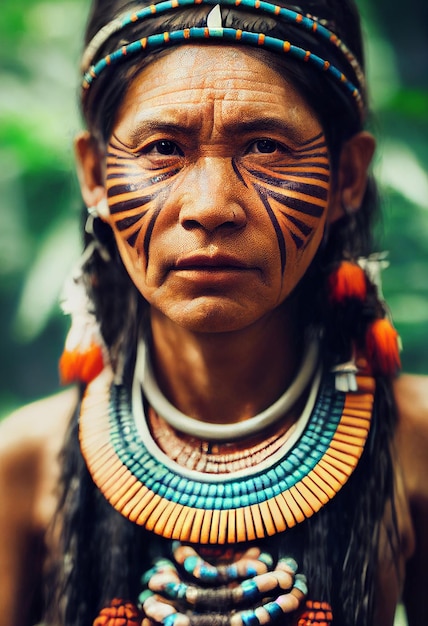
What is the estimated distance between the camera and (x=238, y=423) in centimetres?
160

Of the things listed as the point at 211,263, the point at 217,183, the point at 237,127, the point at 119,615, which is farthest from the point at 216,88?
the point at 119,615

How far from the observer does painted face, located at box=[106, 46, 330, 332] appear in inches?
54.1

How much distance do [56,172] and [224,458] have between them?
1.29 metres

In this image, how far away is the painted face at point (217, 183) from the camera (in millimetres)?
1374

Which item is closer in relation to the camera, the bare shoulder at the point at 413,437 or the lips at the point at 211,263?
the lips at the point at 211,263

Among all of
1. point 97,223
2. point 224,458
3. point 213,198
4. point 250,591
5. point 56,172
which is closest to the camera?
point 213,198

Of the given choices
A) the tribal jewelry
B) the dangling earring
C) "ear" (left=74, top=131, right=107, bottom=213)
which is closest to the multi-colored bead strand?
the tribal jewelry

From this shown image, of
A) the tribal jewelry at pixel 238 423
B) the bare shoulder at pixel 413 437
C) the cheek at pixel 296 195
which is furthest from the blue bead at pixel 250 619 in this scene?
the cheek at pixel 296 195

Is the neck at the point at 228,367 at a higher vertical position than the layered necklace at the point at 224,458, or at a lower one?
higher

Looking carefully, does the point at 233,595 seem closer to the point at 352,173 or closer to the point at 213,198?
the point at 213,198

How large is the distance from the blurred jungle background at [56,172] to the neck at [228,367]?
76cm

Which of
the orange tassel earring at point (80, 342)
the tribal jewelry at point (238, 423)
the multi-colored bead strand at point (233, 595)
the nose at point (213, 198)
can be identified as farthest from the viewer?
the orange tassel earring at point (80, 342)

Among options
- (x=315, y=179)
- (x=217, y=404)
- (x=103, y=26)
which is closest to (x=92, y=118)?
(x=103, y=26)

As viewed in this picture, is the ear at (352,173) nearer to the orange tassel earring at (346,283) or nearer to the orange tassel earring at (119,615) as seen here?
the orange tassel earring at (346,283)
